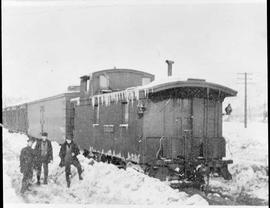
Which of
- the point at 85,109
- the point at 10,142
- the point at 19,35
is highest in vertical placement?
the point at 19,35

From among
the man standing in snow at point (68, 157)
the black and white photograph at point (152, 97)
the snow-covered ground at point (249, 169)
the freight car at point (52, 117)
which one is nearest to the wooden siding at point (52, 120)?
the freight car at point (52, 117)

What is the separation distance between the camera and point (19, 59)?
8664 millimetres

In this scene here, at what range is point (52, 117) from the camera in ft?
36.0

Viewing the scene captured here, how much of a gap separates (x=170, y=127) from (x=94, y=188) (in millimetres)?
1939

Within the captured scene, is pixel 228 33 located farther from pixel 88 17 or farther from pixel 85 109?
pixel 85 109

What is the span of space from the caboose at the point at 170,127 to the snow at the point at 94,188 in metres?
0.47

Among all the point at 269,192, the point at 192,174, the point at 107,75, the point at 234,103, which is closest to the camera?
the point at 269,192

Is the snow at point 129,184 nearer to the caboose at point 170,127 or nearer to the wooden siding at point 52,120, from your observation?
the caboose at point 170,127

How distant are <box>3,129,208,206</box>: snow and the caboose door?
2.41ft

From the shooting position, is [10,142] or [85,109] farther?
[85,109]

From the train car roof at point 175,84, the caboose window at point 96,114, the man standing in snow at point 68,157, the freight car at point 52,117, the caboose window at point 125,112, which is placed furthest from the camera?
the freight car at point 52,117

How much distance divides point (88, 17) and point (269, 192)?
485cm

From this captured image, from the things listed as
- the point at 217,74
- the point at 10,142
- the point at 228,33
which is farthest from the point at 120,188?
the point at 228,33

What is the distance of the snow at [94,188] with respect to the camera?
7754 millimetres
